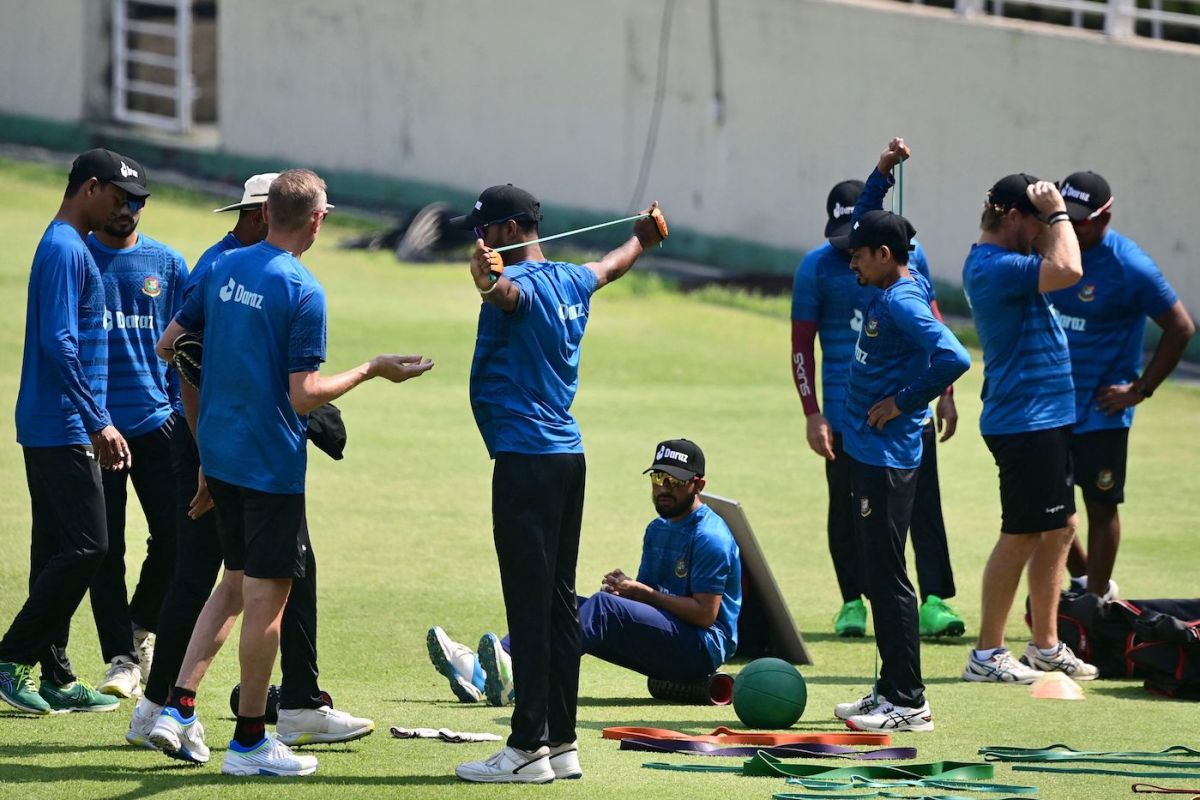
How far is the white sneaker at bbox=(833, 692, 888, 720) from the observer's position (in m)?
8.37

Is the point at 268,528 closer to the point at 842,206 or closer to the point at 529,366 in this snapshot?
the point at 529,366

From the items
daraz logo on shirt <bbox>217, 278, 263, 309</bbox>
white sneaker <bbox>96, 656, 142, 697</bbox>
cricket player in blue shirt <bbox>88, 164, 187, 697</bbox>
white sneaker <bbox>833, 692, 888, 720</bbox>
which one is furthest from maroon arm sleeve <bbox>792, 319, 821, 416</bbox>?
daraz logo on shirt <bbox>217, 278, 263, 309</bbox>

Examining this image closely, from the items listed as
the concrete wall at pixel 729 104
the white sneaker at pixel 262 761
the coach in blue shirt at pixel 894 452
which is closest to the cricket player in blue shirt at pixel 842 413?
the coach in blue shirt at pixel 894 452

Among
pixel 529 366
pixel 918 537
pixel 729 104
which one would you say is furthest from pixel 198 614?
pixel 729 104

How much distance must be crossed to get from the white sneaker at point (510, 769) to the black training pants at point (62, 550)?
1.96 metres

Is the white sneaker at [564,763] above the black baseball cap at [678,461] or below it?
Result: below

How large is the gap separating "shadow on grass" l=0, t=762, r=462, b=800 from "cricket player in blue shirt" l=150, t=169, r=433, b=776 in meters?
0.10

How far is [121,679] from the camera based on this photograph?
8.49 meters

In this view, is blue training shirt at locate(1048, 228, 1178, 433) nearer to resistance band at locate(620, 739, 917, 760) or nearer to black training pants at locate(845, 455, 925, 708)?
black training pants at locate(845, 455, 925, 708)

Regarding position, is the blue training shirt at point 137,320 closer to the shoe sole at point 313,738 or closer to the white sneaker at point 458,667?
the white sneaker at point 458,667

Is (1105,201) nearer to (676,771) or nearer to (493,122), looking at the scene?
(676,771)

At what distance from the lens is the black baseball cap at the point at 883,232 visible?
27.4ft

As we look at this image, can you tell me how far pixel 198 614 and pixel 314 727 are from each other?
0.63 meters

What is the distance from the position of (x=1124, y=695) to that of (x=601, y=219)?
1529 cm
